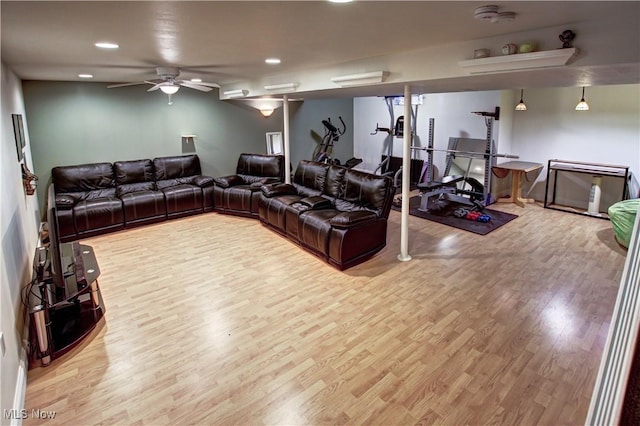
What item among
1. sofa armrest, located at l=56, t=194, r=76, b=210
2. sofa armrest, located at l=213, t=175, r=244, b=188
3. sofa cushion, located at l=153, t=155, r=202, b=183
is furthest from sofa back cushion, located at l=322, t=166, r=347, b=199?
sofa armrest, located at l=56, t=194, r=76, b=210

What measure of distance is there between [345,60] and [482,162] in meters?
4.60

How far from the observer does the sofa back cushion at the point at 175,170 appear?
21.9ft

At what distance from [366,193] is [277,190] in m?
1.59

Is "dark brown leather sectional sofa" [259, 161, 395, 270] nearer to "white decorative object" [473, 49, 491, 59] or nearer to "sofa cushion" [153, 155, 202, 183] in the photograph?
"white decorative object" [473, 49, 491, 59]

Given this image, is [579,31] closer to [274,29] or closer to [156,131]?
[274,29]

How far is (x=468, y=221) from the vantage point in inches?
235

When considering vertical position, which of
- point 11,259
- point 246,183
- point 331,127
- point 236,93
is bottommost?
point 11,259

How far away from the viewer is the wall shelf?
8.22 ft

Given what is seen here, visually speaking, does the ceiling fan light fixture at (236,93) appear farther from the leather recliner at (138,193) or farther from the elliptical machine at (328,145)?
the elliptical machine at (328,145)

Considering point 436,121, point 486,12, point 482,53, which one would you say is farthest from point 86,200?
point 436,121

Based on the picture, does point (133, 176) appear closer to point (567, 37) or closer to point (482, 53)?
point (482, 53)

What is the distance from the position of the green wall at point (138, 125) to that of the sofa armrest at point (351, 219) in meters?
4.15

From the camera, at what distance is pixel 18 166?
4000 millimetres

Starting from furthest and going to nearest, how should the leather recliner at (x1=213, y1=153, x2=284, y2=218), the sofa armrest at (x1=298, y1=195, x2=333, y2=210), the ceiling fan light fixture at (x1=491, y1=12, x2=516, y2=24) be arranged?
the leather recliner at (x1=213, y1=153, x2=284, y2=218)
the sofa armrest at (x1=298, y1=195, x2=333, y2=210)
the ceiling fan light fixture at (x1=491, y1=12, x2=516, y2=24)
